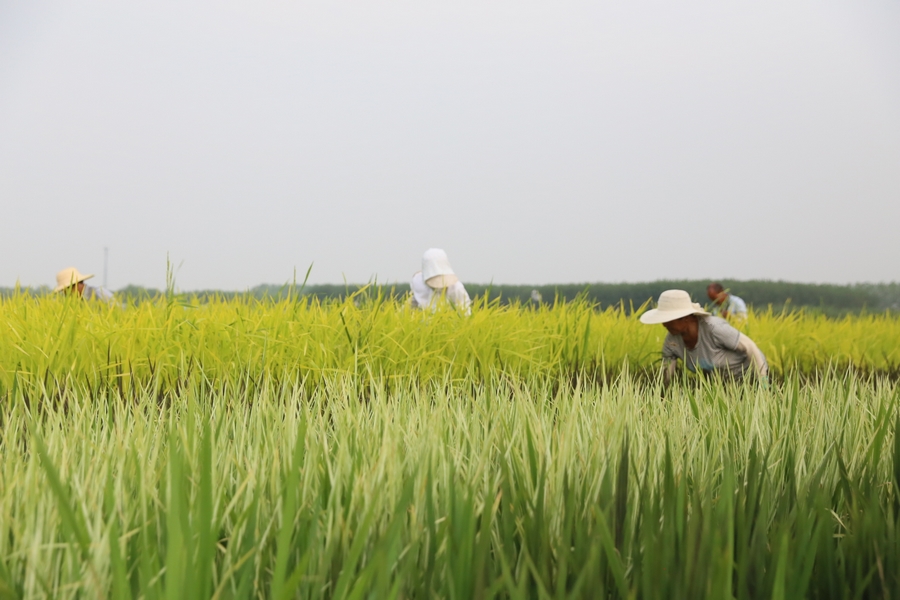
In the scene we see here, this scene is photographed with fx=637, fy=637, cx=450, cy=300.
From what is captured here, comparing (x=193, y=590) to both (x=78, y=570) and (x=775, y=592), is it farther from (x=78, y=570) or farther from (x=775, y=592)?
(x=775, y=592)

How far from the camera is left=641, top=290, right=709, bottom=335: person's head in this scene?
3615 mm

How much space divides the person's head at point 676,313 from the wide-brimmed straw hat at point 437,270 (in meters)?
2.18

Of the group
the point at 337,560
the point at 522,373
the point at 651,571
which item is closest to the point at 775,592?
the point at 651,571

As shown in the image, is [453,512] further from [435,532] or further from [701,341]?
[701,341]

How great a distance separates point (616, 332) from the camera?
4676 mm

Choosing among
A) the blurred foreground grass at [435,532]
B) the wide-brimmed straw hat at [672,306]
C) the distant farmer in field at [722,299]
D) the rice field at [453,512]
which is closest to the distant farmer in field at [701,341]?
the wide-brimmed straw hat at [672,306]

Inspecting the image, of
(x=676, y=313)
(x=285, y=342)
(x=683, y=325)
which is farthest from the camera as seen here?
(x=683, y=325)

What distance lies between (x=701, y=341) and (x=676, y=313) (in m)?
0.56

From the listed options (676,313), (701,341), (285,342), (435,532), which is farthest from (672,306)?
(435,532)

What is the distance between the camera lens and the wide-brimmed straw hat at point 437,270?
5.57 metres

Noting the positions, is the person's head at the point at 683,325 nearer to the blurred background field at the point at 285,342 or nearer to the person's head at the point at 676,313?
the person's head at the point at 676,313

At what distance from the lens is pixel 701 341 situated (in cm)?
405

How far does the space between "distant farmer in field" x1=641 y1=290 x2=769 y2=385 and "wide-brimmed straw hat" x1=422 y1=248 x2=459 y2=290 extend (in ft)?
6.81

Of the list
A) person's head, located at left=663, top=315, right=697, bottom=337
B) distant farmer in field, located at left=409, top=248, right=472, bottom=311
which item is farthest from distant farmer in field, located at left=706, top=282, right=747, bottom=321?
person's head, located at left=663, top=315, right=697, bottom=337
